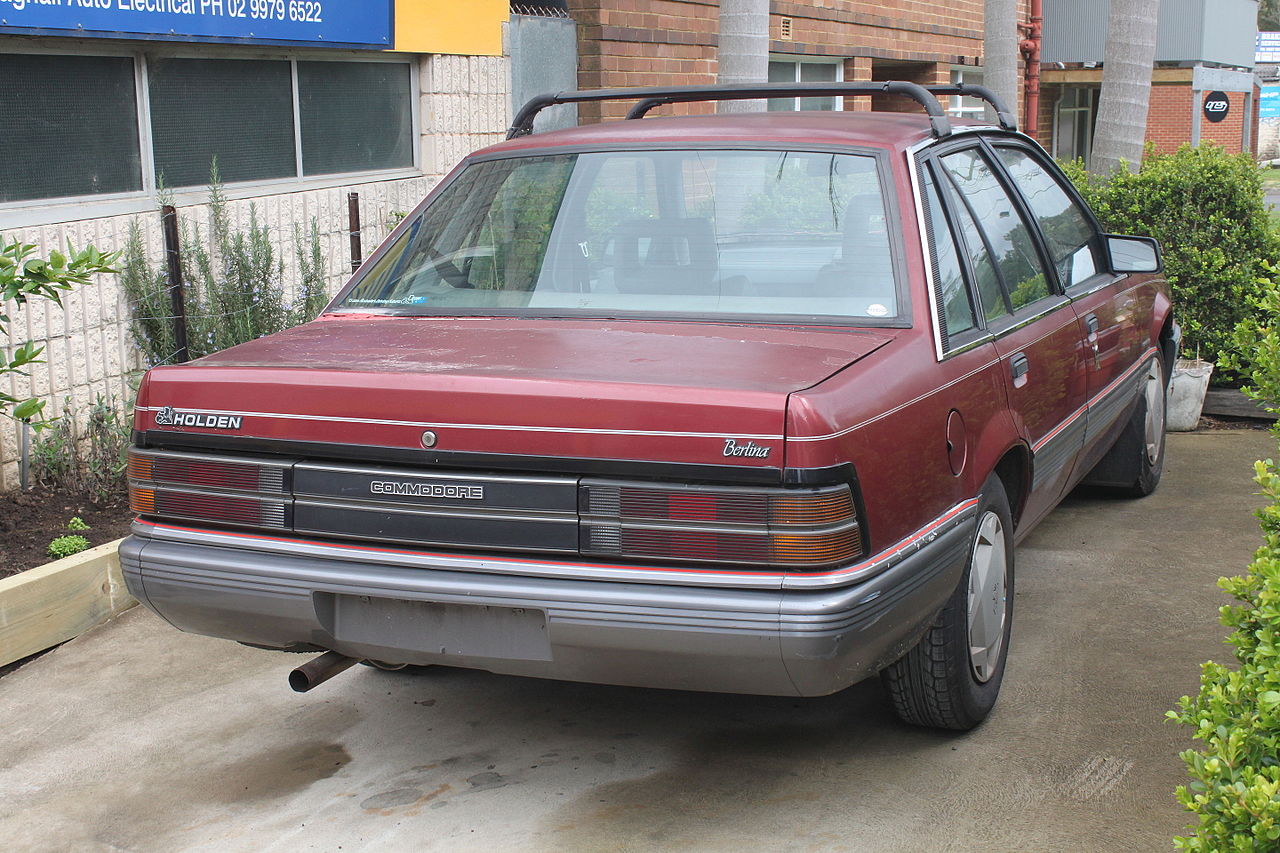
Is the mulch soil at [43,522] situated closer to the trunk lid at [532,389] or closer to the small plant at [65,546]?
the small plant at [65,546]

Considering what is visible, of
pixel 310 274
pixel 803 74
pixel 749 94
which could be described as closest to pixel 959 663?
pixel 749 94

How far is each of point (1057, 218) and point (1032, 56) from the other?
53.2 ft

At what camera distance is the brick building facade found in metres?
10.7

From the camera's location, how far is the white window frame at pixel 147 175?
6.13m

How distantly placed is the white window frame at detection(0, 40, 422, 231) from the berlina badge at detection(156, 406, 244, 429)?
2.92 metres

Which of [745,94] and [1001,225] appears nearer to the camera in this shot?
[1001,225]

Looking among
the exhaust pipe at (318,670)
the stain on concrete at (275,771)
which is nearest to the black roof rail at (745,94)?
the exhaust pipe at (318,670)

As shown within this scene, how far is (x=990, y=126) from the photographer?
502 centimetres

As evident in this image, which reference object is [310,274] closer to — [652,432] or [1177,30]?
[652,432]

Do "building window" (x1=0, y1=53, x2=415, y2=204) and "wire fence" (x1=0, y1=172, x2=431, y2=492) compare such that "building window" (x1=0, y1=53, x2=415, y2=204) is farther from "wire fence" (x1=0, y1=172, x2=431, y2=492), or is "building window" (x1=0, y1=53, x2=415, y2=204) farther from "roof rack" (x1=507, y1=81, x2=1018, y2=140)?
"roof rack" (x1=507, y1=81, x2=1018, y2=140)

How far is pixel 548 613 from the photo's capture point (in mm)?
3188

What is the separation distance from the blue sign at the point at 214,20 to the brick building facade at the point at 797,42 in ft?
9.21

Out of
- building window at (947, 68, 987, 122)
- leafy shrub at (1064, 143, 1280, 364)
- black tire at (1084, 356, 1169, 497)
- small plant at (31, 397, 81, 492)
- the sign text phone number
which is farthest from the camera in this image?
building window at (947, 68, 987, 122)

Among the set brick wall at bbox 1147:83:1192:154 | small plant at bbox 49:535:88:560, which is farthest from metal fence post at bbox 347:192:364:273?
brick wall at bbox 1147:83:1192:154
